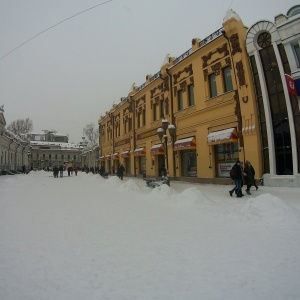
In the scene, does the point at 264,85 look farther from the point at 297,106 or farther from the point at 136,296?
the point at 136,296

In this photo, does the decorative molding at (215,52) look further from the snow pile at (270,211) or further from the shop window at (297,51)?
the snow pile at (270,211)

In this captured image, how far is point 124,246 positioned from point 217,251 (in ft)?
5.31

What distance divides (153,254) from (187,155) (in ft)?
51.2

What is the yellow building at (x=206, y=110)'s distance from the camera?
1409cm

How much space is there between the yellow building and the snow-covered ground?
25.6 feet

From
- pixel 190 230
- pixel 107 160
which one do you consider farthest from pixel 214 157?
pixel 107 160

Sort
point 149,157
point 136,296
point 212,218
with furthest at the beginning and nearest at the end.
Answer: point 149,157 → point 212,218 → point 136,296

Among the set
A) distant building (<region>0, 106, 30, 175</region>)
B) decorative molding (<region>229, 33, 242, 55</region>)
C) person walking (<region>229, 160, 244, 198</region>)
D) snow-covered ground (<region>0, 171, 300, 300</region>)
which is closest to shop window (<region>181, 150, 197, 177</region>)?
decorative molding (<region>229, 33, 242, 55</region>)

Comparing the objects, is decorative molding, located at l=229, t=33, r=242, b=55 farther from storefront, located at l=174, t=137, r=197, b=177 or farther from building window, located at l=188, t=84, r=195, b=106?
storefront, located at l=174, t=137, r=197, b=177

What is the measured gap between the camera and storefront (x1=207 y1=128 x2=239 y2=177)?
14.4 m

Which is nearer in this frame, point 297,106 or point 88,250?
point 88,250

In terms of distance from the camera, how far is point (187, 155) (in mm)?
19031

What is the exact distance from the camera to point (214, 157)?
53.0ft

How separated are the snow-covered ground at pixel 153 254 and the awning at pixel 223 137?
8296 mm
